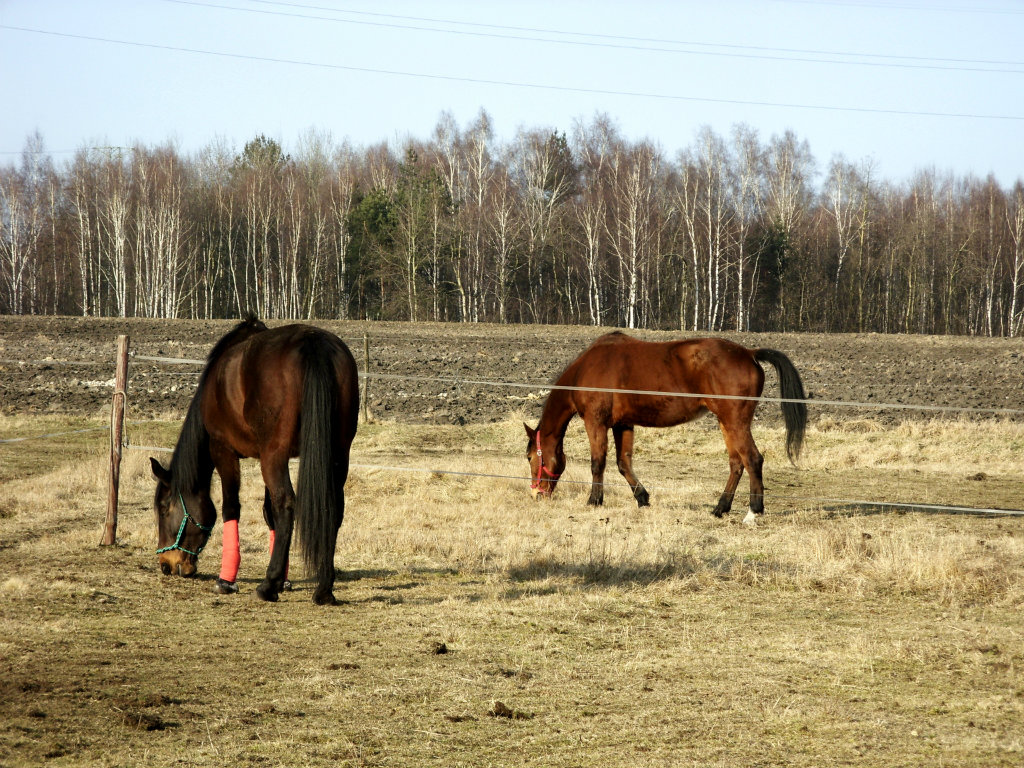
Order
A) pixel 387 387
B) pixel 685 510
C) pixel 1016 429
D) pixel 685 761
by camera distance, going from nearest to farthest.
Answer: pixel 685 761 < pixel 685 510 < pixel 1016 429 < pixel 387 387

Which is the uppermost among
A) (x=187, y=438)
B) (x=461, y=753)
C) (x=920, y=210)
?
(x=920, y=210)

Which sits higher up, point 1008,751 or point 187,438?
point 187,438

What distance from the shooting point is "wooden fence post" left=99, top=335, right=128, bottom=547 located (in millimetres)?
7566

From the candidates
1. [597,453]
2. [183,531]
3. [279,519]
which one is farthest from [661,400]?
[183,531]

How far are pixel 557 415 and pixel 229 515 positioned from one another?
5.06m

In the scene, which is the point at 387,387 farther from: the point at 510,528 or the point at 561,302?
the point at 561,302

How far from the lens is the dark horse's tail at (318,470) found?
5738 millimetres

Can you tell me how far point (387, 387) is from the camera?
2120 cm

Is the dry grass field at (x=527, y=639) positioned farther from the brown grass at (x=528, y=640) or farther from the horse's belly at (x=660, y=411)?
the horse's belly at (x=660, y=411)

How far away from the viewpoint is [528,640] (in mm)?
5203

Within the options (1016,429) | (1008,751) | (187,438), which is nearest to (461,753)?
(1008,751)

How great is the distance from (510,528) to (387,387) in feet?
42.2

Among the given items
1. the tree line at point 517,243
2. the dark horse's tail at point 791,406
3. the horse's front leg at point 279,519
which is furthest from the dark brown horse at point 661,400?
the tree line at point 517,243

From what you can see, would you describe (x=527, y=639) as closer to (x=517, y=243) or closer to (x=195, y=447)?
(x=195, y=447)
